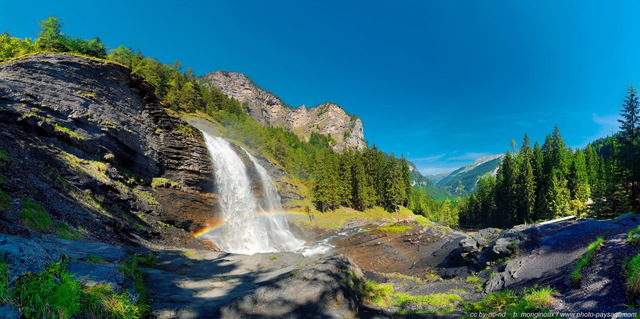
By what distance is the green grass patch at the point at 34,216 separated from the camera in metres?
8.29

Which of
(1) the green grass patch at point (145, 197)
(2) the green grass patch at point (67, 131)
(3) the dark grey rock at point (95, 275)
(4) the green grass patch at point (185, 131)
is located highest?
(4) the green grass patch at point (185, 131)

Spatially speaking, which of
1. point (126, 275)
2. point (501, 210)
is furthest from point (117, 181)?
point (501, 210)

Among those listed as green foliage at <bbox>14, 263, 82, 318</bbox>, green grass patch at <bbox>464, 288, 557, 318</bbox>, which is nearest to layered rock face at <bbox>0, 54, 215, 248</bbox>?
green foliage at <bbox>14, 263, 82, 318</bbox>

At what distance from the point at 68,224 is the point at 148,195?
1300 cm

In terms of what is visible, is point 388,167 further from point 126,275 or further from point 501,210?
point 126,275

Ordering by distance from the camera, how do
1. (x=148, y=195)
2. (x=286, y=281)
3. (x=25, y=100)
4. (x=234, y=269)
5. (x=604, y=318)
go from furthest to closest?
(x=148, y=195) < (x=25, y=100) < (x=234, y=269) < (x=286, y=281) < (x=604, y=318)

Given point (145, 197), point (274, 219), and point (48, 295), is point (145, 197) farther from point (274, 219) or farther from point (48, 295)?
point (48, 295)

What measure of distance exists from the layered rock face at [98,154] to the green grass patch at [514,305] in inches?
567

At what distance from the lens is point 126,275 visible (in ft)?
17.3

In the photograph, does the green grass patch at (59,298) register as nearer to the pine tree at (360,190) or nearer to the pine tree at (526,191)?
the pine tree at (360,190)

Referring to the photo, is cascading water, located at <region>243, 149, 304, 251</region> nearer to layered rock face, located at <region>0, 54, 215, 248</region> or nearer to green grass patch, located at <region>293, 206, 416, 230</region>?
green grass patch, located at <region>293, 206, 416, 230</region>

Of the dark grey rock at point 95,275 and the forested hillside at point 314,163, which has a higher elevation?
the forested hillside at point 314,163

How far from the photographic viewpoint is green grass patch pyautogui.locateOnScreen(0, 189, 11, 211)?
7.97m

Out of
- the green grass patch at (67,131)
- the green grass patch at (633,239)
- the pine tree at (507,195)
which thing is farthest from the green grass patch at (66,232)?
the pine tree at (507,195)
